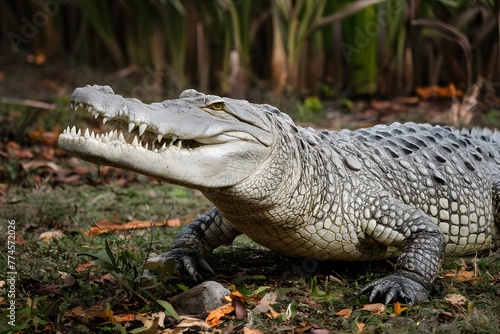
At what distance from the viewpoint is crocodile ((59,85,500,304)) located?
2.92m

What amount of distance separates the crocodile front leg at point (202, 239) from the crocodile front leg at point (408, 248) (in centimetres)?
90

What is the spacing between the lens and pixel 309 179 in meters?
3.54

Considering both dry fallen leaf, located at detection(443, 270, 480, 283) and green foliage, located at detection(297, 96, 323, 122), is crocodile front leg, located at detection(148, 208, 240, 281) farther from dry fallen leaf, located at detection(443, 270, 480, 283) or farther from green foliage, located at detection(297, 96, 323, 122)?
green foliage, located at detection(297, 96, 323, 122)

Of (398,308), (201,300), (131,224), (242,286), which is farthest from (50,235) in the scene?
(398,308)

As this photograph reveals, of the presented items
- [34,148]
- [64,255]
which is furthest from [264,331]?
[34,148]

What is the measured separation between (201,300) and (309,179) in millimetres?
907

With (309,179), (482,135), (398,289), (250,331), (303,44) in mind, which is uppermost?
(303,44)

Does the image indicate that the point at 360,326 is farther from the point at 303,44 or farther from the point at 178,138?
the point at 303,44

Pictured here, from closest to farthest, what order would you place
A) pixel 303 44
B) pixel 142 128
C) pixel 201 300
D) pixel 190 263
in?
pixel 142 128
pixel 201 300
pixel 190 263
pixel 303 44

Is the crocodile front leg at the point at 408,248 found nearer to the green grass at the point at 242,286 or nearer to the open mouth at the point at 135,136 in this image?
the green grass at the point at 242,286

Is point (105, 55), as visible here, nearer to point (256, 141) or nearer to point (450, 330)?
point (256, 141)

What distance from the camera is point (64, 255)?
13.6 ft

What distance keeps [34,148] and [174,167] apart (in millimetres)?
4168

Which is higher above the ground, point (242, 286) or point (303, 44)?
point (303, 44)
